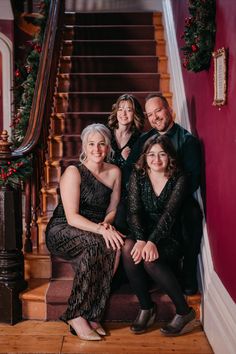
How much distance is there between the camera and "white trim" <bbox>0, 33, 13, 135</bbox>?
604cm

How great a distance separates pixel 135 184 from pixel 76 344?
925 millimetres

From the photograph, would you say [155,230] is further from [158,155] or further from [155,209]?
[158,155]

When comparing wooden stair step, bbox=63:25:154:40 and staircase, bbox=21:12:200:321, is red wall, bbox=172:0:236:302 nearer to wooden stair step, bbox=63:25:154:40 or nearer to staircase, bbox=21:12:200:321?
staircase, bbox=21:12:200:321

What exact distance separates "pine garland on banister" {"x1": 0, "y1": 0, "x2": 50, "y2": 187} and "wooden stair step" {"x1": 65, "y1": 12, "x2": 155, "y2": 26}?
1.51 ft

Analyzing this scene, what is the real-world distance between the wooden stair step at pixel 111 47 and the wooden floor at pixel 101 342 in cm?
320

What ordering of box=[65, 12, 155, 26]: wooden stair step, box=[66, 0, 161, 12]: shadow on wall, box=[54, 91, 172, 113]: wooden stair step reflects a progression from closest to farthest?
box=[54, 91, 172, 113]: wooden stair step, box=[65, 12, 155, 26]: wooden stair step, box=[66, 0, 161, 12]: shadow on wall

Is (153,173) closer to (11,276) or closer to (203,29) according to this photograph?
(203,29)

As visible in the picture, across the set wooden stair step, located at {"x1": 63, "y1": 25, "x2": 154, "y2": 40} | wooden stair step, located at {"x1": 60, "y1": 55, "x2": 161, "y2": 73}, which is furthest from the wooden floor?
wooden stair step, located at {"x1": 63, "y1": 25, "x2": 154, "y2": 40}

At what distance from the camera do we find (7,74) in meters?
6.07

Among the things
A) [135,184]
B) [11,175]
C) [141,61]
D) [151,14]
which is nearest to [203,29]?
[135,184]

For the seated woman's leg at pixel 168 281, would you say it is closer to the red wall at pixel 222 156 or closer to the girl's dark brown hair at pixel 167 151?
the red wall at pixel 222 156

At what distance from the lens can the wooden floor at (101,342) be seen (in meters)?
2.49

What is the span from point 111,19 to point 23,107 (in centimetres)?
169

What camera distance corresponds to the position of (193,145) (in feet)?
9.56
